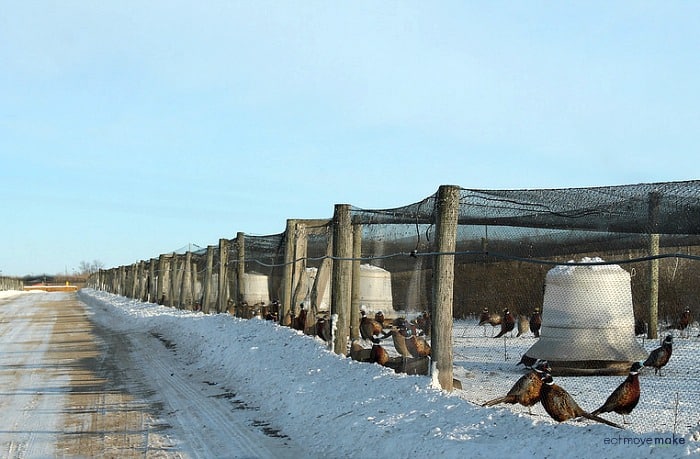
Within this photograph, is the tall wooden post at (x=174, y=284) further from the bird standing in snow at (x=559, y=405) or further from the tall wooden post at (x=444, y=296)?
the bird standing in snow at (x=559, y=405)

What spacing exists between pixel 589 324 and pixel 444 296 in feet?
20.3

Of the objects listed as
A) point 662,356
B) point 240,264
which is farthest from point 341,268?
point 240,264

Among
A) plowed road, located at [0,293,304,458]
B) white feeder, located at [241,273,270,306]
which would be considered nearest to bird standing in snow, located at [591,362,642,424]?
plowed road, located at [0,293,304,458]

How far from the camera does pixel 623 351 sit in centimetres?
1238

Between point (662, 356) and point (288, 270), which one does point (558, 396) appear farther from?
point (288, 270)

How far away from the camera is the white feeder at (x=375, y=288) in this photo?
2195 cm

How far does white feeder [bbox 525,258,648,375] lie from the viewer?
40.2 feet

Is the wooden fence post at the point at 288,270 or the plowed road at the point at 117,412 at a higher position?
the wooden fence post at the point at 288,270

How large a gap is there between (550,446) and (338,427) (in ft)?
7.70

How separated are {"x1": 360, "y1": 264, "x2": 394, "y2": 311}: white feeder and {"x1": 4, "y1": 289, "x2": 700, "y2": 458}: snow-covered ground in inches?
291

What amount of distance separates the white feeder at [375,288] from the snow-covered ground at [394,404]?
7.39 m

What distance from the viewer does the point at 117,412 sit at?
26.4 feet

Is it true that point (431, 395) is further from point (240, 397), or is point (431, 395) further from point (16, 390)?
point (16, 390)

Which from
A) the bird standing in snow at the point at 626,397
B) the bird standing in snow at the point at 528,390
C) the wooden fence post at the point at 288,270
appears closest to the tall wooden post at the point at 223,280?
the wooden fence post at the point at 288,270
